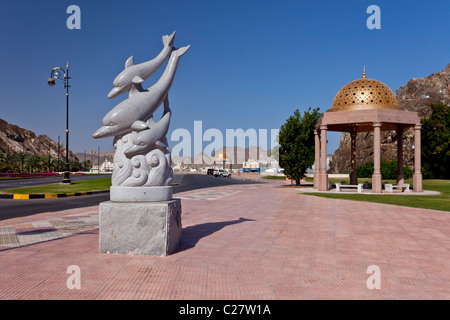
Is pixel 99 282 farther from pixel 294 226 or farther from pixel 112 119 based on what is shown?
pixel 294 226

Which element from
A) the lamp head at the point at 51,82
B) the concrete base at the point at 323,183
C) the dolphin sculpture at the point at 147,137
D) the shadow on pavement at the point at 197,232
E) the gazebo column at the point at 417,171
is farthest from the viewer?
the lamp head at the point at 51,82

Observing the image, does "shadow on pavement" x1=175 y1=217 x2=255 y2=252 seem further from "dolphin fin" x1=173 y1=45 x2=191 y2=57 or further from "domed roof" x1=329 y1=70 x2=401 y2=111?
"domed roof" x1=329 y1=70 x2=401 y2=111

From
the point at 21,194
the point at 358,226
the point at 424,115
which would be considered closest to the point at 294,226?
the point at 358,226

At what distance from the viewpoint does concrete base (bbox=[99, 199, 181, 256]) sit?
5766 mm

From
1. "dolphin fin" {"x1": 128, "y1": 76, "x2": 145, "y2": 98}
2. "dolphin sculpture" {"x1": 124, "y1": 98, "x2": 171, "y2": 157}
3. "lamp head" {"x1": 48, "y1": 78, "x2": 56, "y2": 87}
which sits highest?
"lamp head" {"x1": 48, "y1": 78, "x2": 56, "y2": 87}

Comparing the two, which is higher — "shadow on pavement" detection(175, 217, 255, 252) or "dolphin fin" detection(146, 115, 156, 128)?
"dolphin fin" detection(146, 115, 156, 128)

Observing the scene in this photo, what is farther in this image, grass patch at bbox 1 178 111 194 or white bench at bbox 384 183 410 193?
white bench at bbox 384 183 410 193

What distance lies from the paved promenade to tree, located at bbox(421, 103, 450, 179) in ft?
131

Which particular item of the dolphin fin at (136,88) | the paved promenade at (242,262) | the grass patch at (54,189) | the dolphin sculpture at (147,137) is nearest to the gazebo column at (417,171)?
the paved promenade at (242,262)

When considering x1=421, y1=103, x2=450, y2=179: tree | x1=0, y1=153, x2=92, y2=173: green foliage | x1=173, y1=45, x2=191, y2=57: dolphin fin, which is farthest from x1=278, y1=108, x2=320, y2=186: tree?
x1=0, y1=153, x2=92, y2=173: green foliage

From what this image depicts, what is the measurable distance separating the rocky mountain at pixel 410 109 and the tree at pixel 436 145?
12327mm

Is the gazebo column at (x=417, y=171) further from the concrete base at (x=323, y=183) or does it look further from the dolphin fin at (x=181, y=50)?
the dolphin fin at (x=181, y=50)

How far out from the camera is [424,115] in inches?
2434

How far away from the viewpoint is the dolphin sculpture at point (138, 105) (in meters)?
6.17
